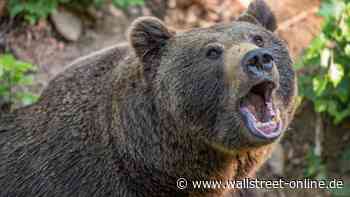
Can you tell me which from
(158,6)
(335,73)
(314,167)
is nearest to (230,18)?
(158,6)

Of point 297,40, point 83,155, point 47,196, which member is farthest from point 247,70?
point 297,40

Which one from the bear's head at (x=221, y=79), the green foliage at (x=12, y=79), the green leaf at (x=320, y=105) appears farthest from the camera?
the green leaf at (x=320, y=105)

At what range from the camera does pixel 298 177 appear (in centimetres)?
811

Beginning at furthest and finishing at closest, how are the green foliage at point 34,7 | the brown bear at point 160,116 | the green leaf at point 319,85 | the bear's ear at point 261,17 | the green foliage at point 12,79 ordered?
the green foliage at point 34,7, the green leaf at point 319,85, the green foliage at point 12,79, the bear's ear at point 261,17, the brown bear at point 160,116

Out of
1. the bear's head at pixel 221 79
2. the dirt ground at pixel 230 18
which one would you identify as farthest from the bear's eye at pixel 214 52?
the dirt ground at pixel 230 18

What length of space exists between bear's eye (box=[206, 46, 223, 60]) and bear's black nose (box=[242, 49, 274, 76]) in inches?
12.7

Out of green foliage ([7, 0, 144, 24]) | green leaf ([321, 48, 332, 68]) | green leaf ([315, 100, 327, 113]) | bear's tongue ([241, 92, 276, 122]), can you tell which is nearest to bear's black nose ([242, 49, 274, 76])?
bear's tongue ([241, 92, 276, 122])

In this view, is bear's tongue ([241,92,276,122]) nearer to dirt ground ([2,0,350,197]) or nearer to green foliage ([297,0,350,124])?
green foliage ([297,0,350,124])

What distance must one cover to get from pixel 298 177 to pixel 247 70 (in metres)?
3.98

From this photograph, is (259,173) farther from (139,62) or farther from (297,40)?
(139,62)

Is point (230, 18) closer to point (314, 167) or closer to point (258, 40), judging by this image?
point (314, 167)

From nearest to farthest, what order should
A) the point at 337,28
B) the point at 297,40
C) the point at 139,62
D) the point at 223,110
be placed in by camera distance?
the point at 223,110 → the point at 139,62 → the point at 337,28 → the point at 297,40

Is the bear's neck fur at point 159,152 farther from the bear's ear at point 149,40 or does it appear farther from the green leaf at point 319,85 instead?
the green leaf at point 319,85

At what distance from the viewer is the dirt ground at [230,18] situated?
316 inches
